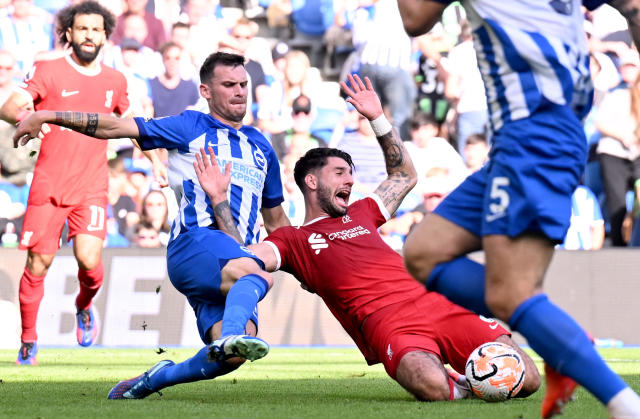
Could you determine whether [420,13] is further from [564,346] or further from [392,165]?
[392,165]

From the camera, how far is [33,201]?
29.8 ft

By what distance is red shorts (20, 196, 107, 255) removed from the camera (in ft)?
29.5

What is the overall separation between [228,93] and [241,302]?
1.64 meters

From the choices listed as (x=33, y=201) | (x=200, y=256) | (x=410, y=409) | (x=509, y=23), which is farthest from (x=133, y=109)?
(x=509, y=23)

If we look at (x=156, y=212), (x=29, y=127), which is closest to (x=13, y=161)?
(x=156, y=212)

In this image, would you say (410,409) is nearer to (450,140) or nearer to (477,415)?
(477,415)

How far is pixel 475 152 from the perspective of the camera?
1341cm

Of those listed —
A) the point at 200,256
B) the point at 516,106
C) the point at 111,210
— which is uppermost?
the point at 516,106

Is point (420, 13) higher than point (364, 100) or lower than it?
higher

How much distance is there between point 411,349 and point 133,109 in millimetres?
4407

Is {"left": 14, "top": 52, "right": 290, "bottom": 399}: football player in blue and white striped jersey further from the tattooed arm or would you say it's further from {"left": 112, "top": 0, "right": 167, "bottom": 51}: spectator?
{"left": 112, "top": 0, "right": 167, "bottom": 51}: spectator

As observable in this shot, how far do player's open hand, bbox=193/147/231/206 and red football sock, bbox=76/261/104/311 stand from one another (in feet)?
10.9

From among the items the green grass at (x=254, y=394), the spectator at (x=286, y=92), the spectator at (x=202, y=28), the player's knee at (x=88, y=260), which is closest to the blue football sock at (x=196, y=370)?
the green grass at (x=254, y=394)

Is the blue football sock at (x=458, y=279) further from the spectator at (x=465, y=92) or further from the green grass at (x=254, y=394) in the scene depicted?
the spectator at (x=465, y=92)
